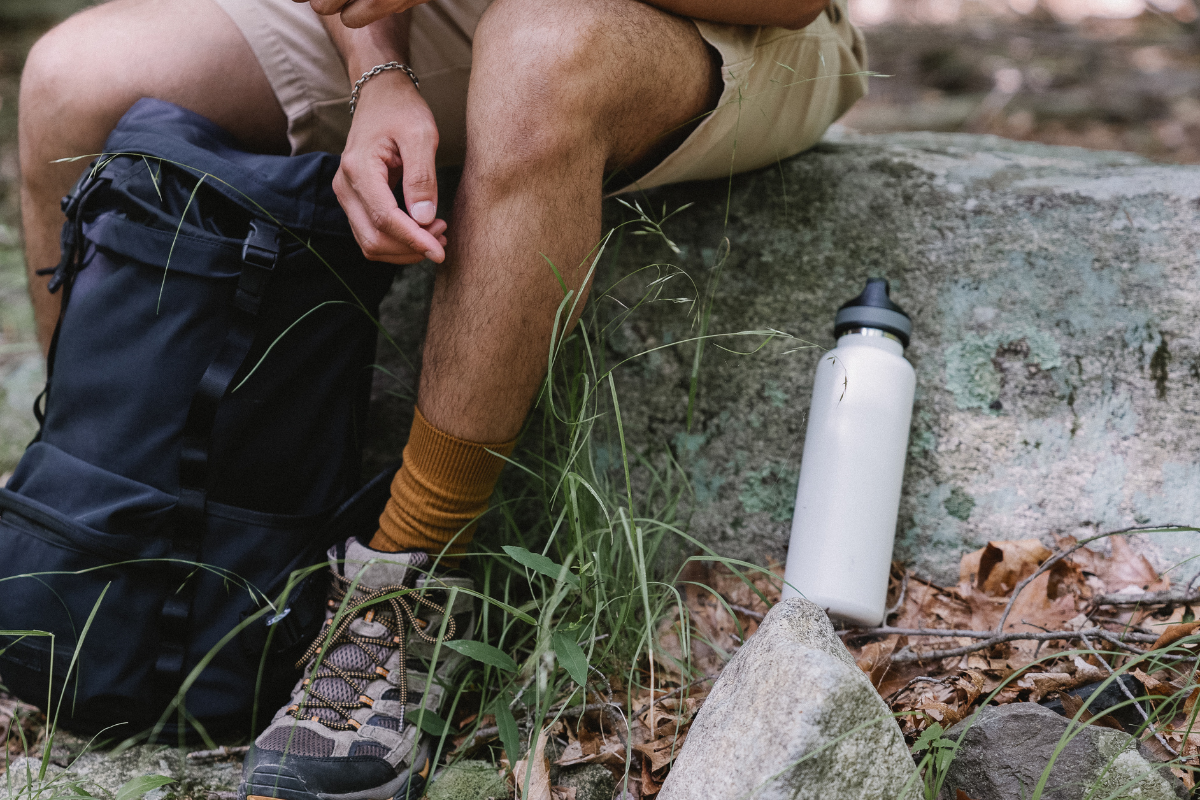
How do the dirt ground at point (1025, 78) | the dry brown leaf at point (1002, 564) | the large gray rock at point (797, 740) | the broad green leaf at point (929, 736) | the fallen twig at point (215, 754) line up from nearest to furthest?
the large gray rock at point (797, 740) < the broad green leaf at point (929, 736) < the fallen twig at point (215, 754) < the dry brown leaf at point (1002, 564) < the dirt ground at point (1025, 78)

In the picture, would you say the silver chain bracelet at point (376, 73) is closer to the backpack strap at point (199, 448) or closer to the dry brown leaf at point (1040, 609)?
the backpack strap at point (199, 448)

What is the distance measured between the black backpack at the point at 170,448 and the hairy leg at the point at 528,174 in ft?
1.01

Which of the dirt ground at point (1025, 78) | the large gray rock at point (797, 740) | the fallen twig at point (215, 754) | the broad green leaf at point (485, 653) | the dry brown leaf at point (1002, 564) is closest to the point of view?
the large gray rock at point (797, 740)

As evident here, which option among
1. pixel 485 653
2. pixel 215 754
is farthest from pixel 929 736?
pixel 215 754

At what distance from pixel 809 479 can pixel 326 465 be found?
0.92 m

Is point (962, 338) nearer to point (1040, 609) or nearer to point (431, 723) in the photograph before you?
point (1040, 609)

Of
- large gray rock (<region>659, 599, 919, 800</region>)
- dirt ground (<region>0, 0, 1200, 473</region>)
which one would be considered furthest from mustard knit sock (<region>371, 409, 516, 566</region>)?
dirt ground (<region>0, 0, 1200, 473</region>)

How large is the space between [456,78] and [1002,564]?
4.80 feet

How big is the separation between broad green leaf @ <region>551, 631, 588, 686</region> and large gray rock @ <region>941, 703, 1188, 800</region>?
1.70 ft

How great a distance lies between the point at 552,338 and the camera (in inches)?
46.9

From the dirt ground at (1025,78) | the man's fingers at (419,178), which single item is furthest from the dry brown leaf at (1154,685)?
the dirt ground at (1025,78)

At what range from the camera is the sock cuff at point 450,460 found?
128cm

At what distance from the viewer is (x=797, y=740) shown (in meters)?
0.90

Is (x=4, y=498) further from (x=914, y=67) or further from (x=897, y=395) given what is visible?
(x=914, y=67)
